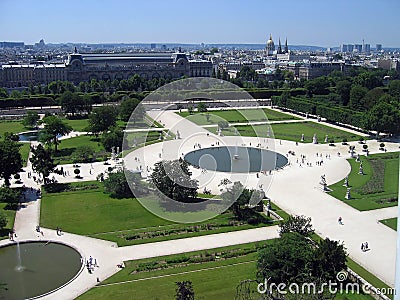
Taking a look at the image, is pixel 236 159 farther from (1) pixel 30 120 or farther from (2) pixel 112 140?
(1) pixel 30 120

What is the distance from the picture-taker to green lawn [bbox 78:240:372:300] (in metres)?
16.8

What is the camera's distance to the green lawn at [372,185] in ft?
86.6

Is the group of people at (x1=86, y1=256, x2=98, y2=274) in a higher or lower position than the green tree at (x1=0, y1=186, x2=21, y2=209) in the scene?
lower

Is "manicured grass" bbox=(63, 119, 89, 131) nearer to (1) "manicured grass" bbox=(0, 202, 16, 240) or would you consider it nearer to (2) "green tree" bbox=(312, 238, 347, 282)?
(1) "manicured grass" bbox=(0, 202, 16, 240)

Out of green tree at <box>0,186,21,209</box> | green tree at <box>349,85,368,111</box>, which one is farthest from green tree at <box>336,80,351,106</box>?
green tree at <box>0,186,21,209</box>

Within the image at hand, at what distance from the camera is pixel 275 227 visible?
908 inches

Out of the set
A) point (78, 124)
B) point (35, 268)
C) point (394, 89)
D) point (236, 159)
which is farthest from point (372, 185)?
point (394, 89)

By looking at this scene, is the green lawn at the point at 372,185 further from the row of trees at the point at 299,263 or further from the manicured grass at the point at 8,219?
the manicured grass at the point at 8,219

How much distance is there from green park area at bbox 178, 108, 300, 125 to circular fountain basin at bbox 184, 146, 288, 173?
12.9m

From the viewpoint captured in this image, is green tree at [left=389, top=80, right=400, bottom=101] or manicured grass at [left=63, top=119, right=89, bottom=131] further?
green tree at [left=389, top=80, right=400, bottom=101]

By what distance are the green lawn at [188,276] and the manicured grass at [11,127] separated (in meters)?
34.3

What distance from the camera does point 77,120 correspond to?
180ft

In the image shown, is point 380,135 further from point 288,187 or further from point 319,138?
point 288,187

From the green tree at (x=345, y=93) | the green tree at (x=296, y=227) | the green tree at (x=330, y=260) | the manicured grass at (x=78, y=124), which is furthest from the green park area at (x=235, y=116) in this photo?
the green tree at (x=330, y=260)
